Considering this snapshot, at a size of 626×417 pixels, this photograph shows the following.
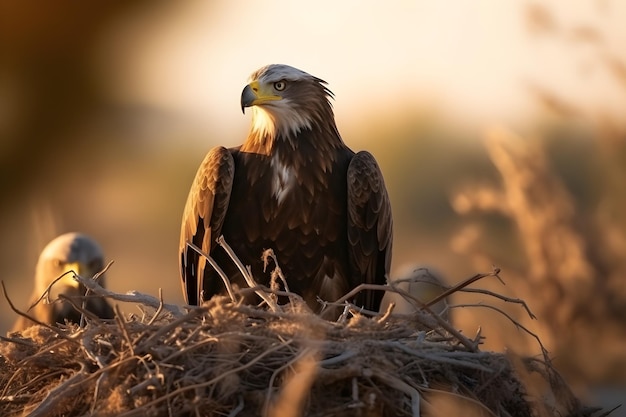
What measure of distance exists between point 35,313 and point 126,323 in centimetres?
609

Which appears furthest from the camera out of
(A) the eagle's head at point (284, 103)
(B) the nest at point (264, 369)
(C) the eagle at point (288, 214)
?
(A) the eagle's head at point (284, 103)

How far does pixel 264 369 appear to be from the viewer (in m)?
5.36

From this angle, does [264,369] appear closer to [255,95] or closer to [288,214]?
[288,214]

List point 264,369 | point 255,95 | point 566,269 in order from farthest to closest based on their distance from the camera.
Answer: point 566,269, point 255,95, point 264,369

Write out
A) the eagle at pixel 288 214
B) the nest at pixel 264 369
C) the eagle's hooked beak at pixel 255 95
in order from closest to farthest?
the nest at pixel 264 369 < the eagle at pixel 288 214 < the eagle's hooked beak at pixel 255 95

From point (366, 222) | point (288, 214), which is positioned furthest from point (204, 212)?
point (366, 222)

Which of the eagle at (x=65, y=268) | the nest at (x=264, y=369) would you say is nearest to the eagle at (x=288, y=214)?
the nest at (x=264, y=369)

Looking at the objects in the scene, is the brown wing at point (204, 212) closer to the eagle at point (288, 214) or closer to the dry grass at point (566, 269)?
the eagle at point (288, 214)

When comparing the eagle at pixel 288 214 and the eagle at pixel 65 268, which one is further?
the eagle at pixel 65 268

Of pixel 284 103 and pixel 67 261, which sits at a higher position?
pixel 284 103

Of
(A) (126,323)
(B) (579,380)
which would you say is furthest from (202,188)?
(B) (579,380)

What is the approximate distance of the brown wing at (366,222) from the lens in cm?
791

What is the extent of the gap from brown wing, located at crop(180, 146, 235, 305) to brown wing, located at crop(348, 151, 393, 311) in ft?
2.36

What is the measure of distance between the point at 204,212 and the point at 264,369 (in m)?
2.65
